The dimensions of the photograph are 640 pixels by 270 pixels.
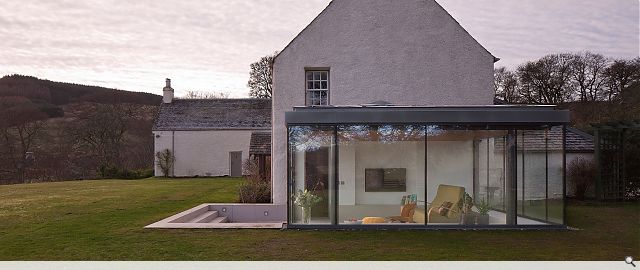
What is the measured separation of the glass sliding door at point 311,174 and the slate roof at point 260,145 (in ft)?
32.1

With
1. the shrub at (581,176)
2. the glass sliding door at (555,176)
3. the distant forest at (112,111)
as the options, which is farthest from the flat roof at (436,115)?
the distant forest at (112,111)

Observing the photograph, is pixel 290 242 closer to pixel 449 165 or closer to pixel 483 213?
pixel 449 165

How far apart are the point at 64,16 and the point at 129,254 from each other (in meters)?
14.7

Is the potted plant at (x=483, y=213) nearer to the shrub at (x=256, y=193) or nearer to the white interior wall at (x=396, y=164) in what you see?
the white interior wall at (x=396, y=164)

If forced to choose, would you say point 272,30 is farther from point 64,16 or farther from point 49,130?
point 49,130

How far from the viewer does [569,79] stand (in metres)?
36.2

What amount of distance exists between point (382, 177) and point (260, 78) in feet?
123

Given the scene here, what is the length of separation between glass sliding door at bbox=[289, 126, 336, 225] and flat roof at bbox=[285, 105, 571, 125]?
31 centimetres

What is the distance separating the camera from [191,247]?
1057cm

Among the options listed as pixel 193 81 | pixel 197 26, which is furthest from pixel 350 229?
pixel 193 81

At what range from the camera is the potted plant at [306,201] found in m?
12.9

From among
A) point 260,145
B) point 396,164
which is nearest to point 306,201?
point 396,164

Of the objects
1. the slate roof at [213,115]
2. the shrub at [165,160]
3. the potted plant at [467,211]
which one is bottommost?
the potted plant at [467,211]

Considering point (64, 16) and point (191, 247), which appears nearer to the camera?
point (191, 247)
